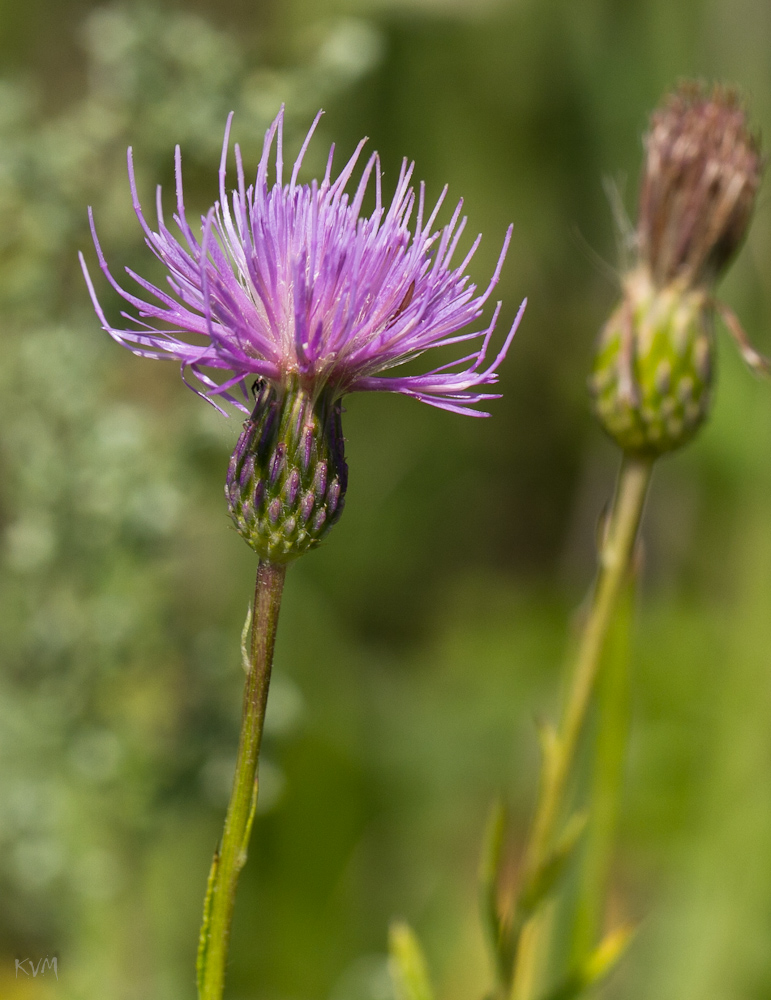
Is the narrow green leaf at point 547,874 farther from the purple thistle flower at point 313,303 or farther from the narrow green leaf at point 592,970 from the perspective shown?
the purple thistle flower at point 313,303

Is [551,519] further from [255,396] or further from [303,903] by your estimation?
[255,396]

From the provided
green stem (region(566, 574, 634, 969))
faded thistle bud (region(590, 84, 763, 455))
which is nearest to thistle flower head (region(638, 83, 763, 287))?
faded thistle bud (region(590, 84, 763, 455))

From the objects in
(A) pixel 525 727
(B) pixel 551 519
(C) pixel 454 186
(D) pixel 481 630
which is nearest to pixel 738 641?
(A) pixel 525 727

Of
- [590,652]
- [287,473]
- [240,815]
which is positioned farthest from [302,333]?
[590,652]

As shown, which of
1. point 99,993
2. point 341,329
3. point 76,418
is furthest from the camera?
point 99,993

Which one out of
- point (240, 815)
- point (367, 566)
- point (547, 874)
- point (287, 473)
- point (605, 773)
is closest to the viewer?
point (240, 815)

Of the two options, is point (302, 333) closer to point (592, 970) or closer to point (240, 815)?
point (240, 815)

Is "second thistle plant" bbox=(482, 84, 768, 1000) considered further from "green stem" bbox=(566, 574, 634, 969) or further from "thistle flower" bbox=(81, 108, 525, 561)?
"thistle flower" bbox=(81, 108, 525, 561)
